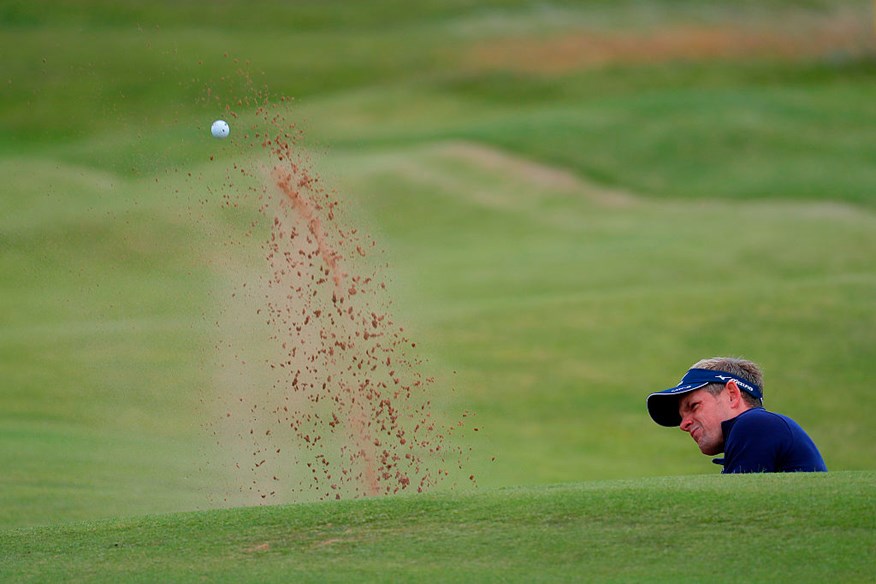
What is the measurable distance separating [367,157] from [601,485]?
2299 centimetres

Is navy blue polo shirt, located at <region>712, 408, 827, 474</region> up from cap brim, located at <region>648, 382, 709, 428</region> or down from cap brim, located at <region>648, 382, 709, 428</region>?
down

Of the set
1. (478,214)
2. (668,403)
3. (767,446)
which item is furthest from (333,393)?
(478,214)

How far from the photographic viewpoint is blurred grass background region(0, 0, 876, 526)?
39.5ft

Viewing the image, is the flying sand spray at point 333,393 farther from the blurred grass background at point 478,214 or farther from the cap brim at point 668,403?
the cap brim at point 668,403

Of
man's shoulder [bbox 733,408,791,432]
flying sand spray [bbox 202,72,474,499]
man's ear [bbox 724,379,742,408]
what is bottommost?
man's shoulder [bbox 733,408,791,432]

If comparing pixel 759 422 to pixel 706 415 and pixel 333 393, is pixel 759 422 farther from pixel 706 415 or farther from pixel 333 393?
pixel 333 393

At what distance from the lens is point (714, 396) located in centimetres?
553

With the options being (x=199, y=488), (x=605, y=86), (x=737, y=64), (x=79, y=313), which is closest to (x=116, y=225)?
(x=79, y=313)

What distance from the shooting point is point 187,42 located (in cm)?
4259

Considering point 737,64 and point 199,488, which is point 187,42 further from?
point 199,488

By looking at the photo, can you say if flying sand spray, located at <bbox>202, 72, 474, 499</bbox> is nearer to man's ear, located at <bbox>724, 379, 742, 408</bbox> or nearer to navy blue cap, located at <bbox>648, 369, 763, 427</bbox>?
navy blue cap, located at <bbox>648, 369, 763, 427</bbox>

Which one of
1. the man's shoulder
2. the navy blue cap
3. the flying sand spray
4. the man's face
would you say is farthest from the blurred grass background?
the man's shoulder

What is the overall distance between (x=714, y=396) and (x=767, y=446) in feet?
1.04

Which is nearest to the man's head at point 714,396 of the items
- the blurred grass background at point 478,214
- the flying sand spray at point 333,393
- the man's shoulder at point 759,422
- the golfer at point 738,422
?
the golfer at point 738,422
